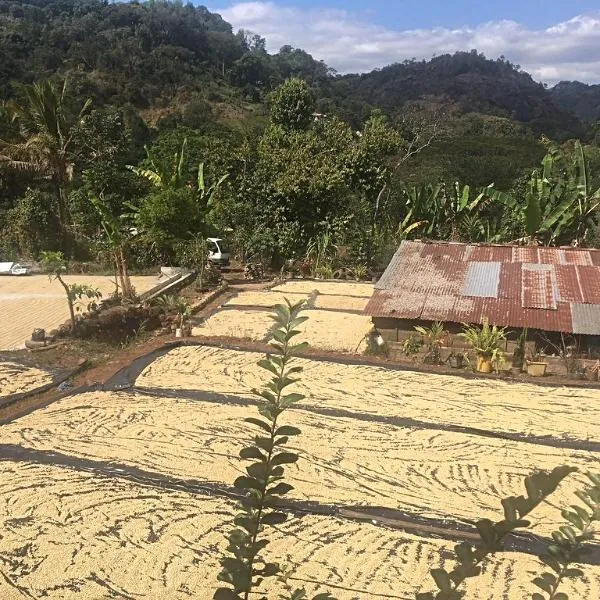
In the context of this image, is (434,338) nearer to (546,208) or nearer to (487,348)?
(487,348)

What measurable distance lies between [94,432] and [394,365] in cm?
495

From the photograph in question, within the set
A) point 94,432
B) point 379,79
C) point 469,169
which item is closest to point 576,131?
point 469,169

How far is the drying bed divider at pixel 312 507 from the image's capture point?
570 centimetres

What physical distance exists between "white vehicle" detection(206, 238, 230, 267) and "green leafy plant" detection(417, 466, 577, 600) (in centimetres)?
1682

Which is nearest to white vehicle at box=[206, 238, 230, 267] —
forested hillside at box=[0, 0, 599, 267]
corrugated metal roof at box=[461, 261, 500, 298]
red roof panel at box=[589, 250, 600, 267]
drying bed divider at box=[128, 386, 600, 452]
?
forested hillside at box=[0, 0, 599, 267]

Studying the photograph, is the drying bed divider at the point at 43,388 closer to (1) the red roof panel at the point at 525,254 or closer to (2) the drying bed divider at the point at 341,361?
(2) the drying bed divider at the point at 341,361

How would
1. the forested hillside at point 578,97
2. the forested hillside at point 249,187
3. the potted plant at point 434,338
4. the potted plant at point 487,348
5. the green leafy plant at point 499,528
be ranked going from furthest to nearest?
the forested hillside at point 578,97
the forested hillside at point 249,187
the potted plant at point 434,338
the potted plant at point 487,348
the green leafy plant at point 499,528

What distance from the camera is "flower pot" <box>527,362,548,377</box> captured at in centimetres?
999

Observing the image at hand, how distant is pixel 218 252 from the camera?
18.4 m

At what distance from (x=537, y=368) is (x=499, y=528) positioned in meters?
9.35

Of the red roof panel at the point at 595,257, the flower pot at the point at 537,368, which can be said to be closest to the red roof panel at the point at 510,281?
the red roof panel at the point at 595,257

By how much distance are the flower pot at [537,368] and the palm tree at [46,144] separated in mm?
13940

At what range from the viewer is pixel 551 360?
1027 cm

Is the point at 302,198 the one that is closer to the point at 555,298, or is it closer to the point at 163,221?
the point at 163,221
